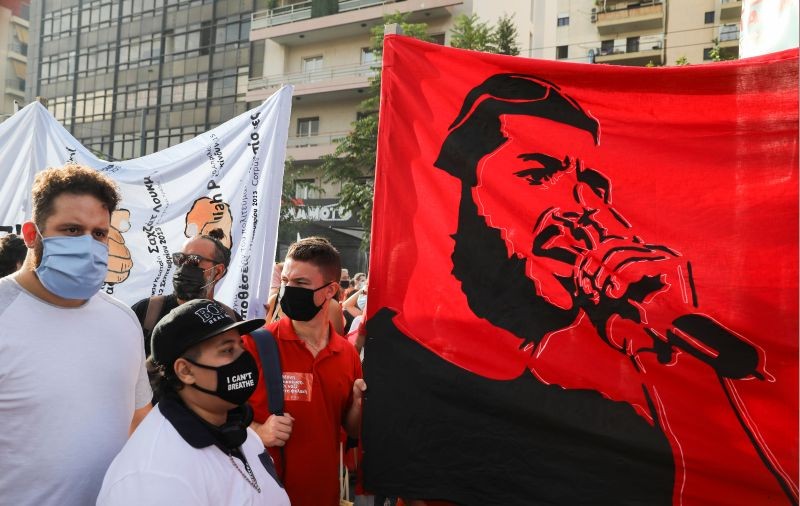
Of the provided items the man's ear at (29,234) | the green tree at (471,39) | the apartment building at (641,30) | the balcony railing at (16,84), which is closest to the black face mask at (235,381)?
the man's ear at (29,234)

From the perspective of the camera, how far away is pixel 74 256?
2.17m

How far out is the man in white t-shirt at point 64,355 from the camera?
1998 millimetres

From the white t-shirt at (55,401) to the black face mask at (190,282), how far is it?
1.46 m

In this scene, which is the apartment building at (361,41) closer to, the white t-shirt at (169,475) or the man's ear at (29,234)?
the man's ear at (29,234)

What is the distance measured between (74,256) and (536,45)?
32.5 m

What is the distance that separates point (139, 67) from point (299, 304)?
3907 cm

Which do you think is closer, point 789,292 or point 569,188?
point 789,292

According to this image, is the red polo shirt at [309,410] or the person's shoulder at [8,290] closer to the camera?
the person's shoulder at [8,290]

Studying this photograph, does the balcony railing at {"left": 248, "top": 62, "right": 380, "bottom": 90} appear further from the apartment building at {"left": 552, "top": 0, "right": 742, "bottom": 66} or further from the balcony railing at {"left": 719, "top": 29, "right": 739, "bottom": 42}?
the balcony railing at {"left": 719, "top": 29, "right": 739, "bottom": 42}

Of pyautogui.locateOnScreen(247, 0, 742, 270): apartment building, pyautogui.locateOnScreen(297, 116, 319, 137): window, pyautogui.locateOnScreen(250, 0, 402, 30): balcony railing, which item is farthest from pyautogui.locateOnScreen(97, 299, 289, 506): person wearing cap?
pyautogui.locateOnScreen(297, 116, 319, 137): window

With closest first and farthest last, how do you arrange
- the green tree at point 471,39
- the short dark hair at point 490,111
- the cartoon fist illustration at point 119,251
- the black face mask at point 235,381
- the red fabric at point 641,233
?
the black face mask at point 235,381
the red fabric at point 641,233
the short dark hair at point 490,111
the cartoon fist illustration at point 119,251
the green tree at point 471,39

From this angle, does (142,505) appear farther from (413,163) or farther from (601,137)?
(601,137)

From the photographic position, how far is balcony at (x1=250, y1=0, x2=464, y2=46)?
28.3m

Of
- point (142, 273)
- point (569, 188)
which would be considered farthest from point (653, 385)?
point (142, 273)
